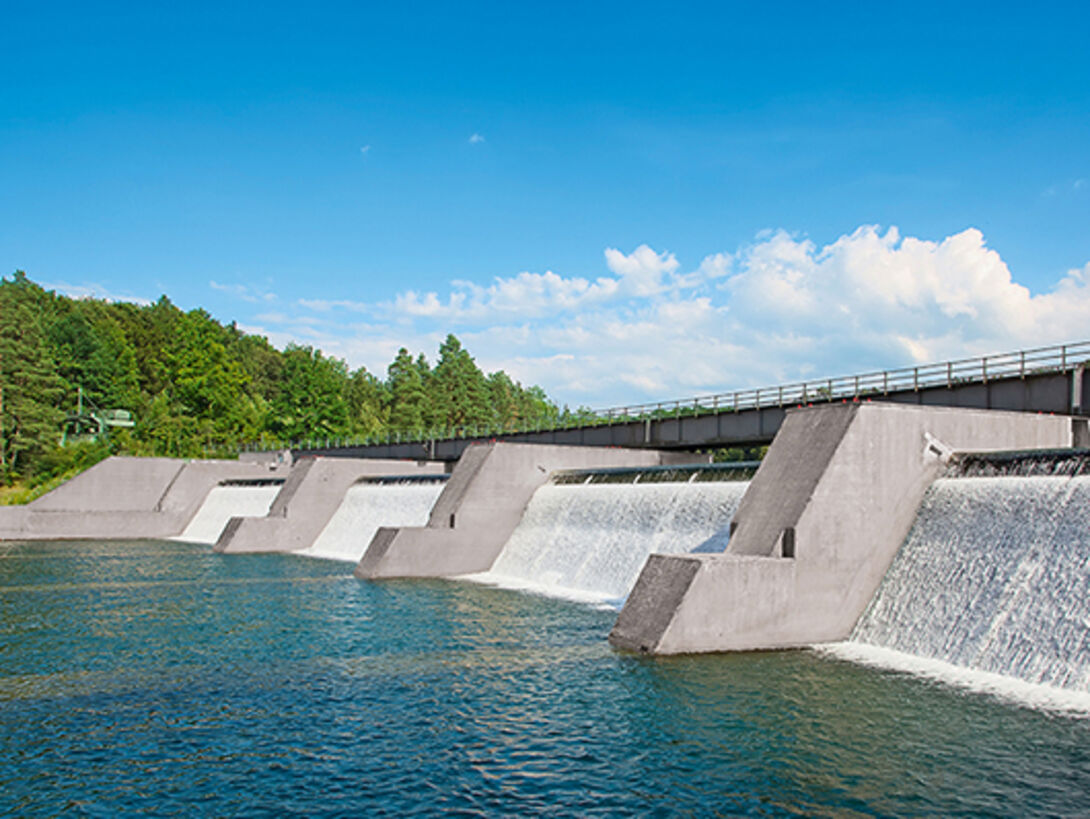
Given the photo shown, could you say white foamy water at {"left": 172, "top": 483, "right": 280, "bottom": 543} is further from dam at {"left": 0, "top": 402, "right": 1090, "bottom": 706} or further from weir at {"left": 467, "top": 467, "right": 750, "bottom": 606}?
weir at {"left": 467, "top": 467, "right": 750, "bottom": 606}

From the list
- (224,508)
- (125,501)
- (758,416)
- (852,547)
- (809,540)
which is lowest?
(224,508)

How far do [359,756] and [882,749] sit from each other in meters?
6.13

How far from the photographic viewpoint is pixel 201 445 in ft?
252

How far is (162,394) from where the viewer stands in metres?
85.4

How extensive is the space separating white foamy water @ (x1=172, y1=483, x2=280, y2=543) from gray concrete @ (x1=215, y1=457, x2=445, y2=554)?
5.69m

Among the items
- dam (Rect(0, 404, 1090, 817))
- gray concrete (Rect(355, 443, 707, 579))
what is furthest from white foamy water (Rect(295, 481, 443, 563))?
dam (Rect(0, 404, 1090, 817))

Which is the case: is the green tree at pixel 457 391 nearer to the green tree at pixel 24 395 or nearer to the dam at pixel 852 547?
the green tree at pixel 24 395

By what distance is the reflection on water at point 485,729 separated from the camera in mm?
9094

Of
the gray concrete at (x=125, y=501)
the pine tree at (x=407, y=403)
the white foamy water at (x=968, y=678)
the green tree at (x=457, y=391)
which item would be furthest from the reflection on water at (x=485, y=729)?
the green tree at (x=457, y=391)

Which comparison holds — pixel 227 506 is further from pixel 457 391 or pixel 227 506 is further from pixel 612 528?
pixel 457 391

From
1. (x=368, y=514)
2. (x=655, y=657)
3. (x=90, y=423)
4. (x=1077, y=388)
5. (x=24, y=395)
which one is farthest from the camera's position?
(x=90, y=423)

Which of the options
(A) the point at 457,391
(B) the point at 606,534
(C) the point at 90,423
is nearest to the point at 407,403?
(A) the point at 457,391

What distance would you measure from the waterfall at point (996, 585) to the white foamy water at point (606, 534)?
522 cm

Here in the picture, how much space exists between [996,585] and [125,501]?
147ft
